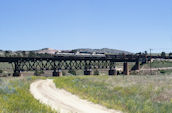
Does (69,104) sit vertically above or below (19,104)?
below

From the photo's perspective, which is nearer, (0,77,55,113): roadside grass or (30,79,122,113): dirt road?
(0,77,55,113): roadside grass

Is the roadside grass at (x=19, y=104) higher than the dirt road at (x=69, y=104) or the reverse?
higher

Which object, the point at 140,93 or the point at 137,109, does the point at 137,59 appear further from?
the point at 137,109

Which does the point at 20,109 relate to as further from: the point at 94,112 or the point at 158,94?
the point at 158,94

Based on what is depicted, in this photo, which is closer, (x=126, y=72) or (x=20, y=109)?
(x=20, y=109)

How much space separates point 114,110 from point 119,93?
908 cm

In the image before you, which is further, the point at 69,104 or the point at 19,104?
the point at 69,104

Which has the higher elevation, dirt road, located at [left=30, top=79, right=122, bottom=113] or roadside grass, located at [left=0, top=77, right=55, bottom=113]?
roadside grass, located at [left=0, top=77, right=55, bottom=113]

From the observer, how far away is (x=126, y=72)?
99.6 metres

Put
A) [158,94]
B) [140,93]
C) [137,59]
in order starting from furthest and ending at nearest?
[137,59] → [140,93] → [158,94]

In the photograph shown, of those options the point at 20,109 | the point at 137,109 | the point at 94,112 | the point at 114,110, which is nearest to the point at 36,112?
the point at 20,109

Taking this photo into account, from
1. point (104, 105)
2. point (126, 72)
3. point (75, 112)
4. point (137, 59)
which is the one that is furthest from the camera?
point (137, 59)

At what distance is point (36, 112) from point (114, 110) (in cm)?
731

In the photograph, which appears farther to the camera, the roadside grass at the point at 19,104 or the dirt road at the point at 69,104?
the dirt road at the point at 69,104
